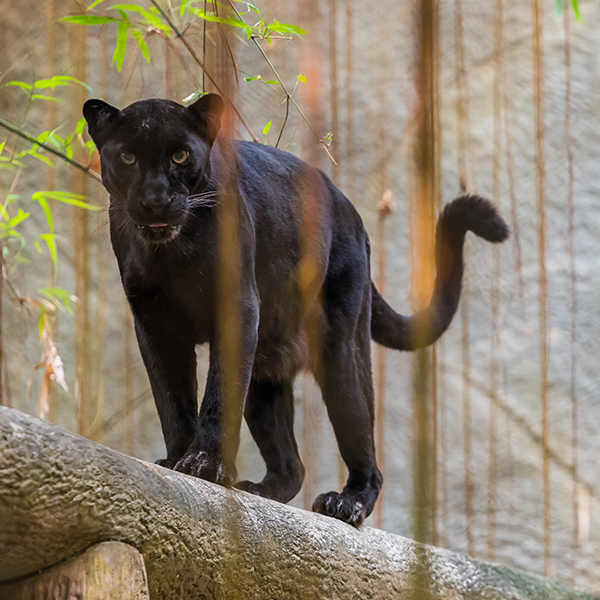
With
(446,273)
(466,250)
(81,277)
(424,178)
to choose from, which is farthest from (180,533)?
(466,250)

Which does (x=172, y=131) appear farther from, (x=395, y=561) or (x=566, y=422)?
(x=566, y=422)

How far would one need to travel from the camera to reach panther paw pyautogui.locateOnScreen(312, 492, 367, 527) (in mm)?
1972

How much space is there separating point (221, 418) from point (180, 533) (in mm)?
525

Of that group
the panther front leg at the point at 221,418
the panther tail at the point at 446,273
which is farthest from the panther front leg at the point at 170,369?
the panther tail at the point at 446,273

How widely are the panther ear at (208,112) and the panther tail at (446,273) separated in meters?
0.72

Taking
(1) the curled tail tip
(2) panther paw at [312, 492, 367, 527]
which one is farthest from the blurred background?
(2) panther paw at [312, 492, 367, 527]

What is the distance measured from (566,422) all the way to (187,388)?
6.91ft

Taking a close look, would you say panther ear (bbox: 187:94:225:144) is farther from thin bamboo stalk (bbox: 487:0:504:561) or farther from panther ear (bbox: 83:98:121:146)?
thin bamboo stalk (bbox: 487:0:504:561)

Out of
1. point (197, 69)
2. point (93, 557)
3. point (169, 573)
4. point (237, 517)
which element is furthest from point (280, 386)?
point (197, 69)

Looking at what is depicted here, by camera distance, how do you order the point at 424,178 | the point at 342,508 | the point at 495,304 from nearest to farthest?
the point at 424,178 < the point at 342,508 < the point at 495,304

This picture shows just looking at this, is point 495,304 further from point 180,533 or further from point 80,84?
point 180,533

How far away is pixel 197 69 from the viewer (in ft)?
11.4

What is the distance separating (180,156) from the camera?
177 centimetres

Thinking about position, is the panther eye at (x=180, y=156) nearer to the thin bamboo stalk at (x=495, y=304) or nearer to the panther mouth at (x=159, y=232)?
the panther mouth at (x=159, y=232)
